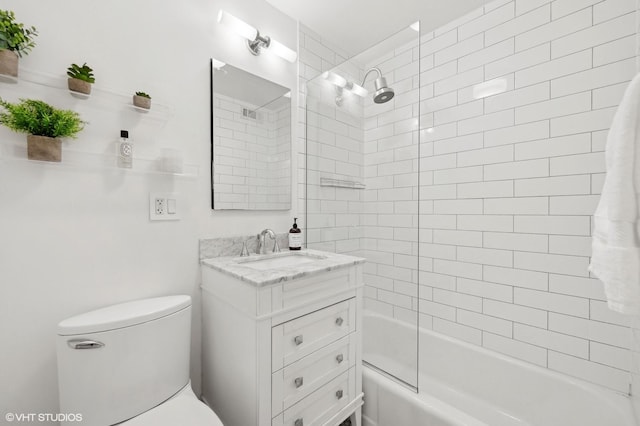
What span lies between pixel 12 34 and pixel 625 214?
1.85 m

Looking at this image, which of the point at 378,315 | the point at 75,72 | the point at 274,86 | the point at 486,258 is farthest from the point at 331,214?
the point at 75,72

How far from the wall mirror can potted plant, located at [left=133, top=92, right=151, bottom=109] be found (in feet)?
1.11

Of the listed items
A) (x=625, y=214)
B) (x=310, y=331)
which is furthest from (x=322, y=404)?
(x=625, y=214)

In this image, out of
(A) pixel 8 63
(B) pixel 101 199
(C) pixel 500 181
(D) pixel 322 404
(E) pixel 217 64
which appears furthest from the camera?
(C) pixel 500 181

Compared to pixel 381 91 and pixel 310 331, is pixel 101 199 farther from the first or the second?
pixel 381 91

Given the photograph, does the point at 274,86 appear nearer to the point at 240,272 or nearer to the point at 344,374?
the point at 240,272

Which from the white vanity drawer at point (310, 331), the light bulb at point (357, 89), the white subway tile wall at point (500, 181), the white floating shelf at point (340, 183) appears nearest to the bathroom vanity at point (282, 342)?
the white vanity drawer at point (310, 331)

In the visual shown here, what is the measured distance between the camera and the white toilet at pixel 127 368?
93 centimetres

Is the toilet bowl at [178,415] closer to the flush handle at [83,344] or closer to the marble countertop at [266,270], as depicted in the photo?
the flush handle at [83,344]

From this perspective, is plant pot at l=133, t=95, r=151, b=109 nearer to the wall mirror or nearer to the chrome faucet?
the wall mirror

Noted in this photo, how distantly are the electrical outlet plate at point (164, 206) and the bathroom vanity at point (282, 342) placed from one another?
11.7 inches

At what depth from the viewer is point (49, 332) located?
105cm

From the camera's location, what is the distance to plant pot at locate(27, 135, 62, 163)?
942 mm

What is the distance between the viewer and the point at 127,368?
3.28 ft
